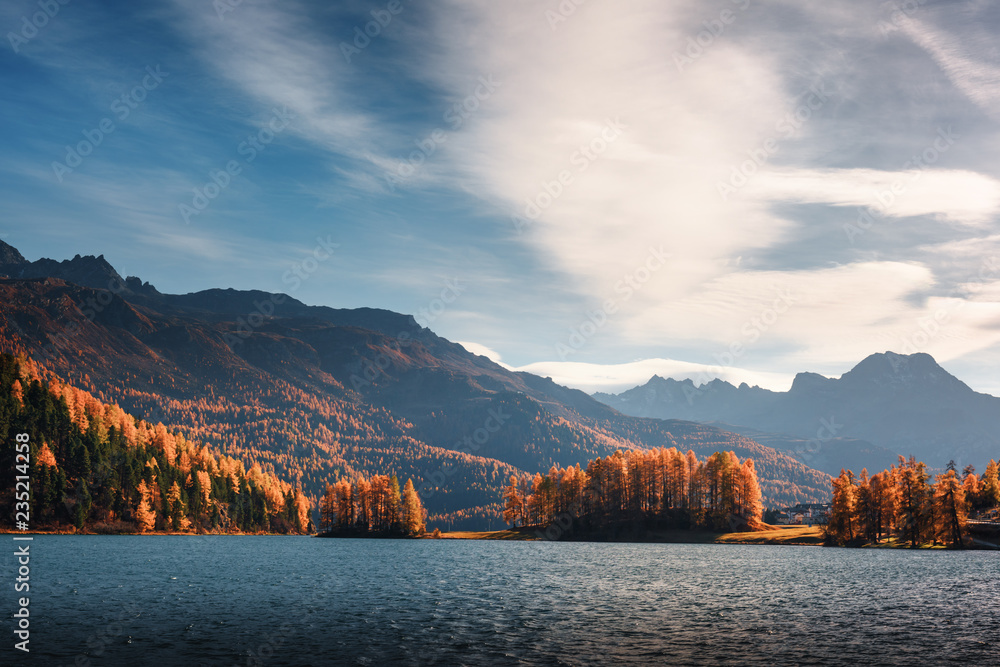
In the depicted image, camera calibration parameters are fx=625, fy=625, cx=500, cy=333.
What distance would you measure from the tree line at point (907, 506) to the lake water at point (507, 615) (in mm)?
56697

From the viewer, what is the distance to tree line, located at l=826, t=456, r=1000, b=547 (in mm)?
141000

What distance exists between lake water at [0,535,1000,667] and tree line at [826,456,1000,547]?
56.7 metres

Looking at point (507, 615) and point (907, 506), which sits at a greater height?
point (907, 506)

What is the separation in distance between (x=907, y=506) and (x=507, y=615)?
138 m

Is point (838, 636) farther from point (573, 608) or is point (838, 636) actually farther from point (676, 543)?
point (676, 543)

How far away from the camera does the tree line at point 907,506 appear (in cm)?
14100

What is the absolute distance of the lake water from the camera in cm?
3794

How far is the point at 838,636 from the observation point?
4369 centimetres

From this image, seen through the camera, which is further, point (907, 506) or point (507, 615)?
point (907, 506)

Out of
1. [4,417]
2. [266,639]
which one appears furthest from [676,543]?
[4,417]

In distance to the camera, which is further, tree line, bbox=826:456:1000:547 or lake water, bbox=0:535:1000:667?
tree line, bbox=826:456:1000:547

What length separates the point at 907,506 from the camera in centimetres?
14888

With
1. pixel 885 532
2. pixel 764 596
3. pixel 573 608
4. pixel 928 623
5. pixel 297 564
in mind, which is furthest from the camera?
Result: pixel 885 532

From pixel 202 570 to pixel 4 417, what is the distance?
12538 centimetres
